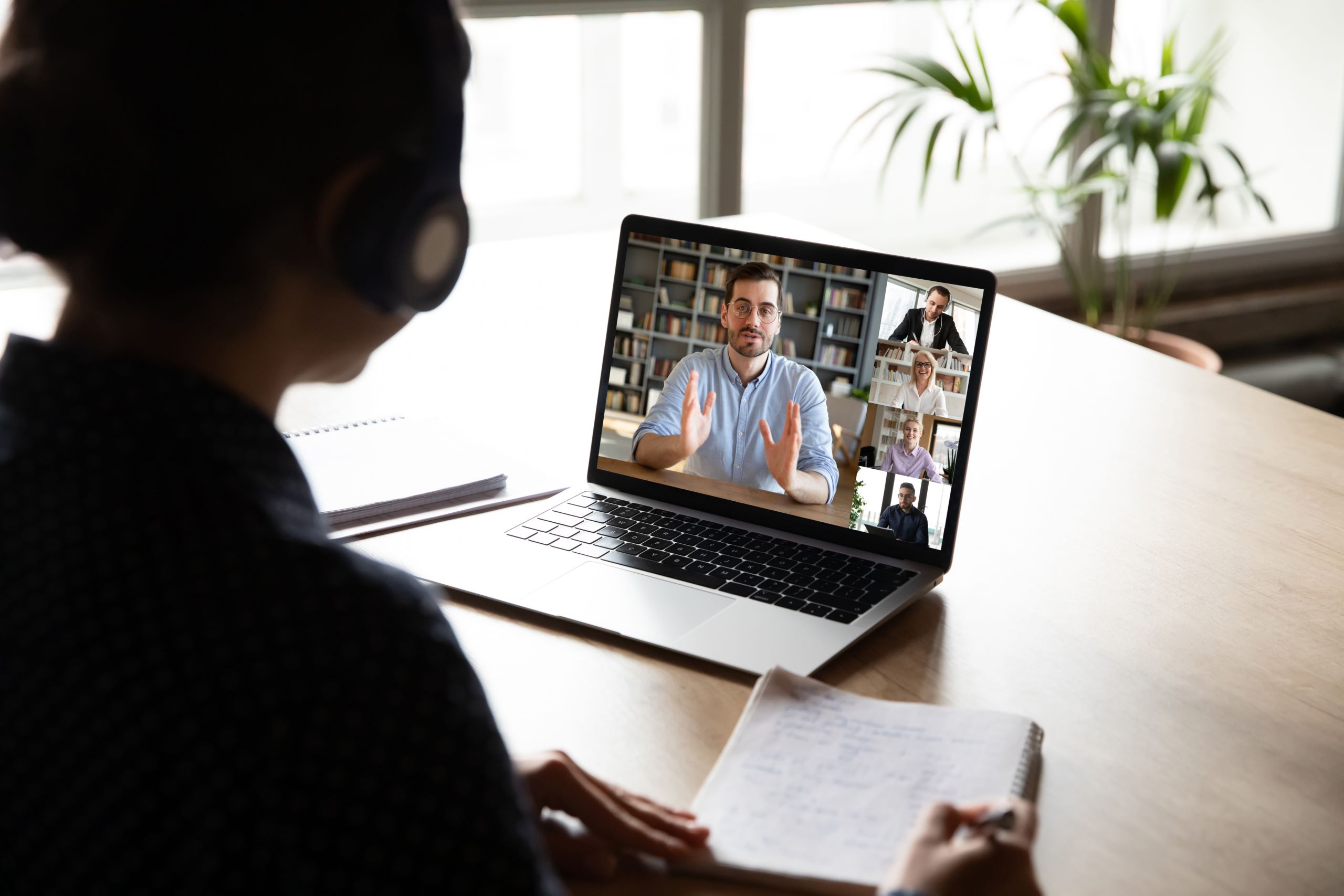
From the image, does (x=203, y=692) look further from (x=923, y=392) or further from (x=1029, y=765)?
(x=923, y=392)

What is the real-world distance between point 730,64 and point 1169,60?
3.60ft

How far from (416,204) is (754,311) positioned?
0.53 metres

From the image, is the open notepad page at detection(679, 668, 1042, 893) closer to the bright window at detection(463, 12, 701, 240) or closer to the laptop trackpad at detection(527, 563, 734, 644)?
the laptop trackpad at detection(527, 563, 734, 644)

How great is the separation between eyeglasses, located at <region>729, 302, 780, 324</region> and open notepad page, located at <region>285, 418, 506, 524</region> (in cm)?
28

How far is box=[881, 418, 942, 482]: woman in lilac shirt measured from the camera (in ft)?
3.47

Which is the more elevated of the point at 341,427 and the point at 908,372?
the point at 908,372

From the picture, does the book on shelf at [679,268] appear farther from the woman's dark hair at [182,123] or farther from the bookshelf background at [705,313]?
the woman's dark hair at [182,123]

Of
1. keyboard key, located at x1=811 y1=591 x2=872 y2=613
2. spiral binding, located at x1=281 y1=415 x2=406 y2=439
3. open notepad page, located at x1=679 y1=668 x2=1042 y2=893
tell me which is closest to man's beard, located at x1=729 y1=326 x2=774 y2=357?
keyboard key, located at x1=811 y1=591 x2=872 y2=613

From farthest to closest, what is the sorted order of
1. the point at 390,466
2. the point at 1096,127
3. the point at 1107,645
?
the point at 1096,127, the point at 390,466, the point at 1107,645

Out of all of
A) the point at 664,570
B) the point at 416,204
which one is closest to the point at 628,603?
the point at 664,570

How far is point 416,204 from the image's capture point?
0.62m

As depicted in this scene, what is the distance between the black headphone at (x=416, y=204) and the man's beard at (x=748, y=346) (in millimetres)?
470

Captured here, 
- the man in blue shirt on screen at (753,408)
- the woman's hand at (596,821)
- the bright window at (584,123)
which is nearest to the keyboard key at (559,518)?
the man in blue shirt on screen at (753,408)

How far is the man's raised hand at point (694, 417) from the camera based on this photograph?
3.68 ft
